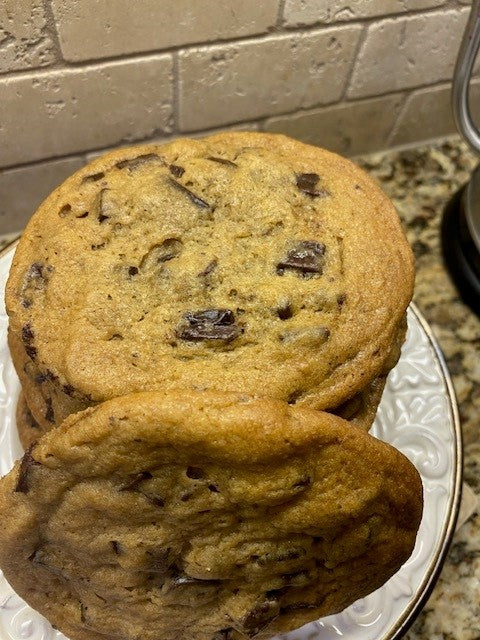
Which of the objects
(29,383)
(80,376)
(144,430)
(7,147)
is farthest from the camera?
(7,147)

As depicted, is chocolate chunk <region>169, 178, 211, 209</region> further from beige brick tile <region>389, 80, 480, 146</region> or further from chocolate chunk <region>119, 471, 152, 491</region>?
beige brick tile <region>389, 80, 480, 146</region>

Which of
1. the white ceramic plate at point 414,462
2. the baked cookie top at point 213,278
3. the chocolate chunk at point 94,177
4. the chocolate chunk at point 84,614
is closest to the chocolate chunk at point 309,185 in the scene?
the baked cookie top at point 213,278

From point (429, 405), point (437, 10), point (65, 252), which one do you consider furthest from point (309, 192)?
point (437, 10)

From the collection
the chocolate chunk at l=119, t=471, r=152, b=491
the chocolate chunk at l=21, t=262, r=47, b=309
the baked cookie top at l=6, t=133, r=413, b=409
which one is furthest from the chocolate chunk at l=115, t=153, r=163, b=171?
the chocolate chunk at l=119, t=471, r=152, b=491

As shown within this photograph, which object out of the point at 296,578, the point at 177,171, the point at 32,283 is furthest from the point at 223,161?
the point at 296,578

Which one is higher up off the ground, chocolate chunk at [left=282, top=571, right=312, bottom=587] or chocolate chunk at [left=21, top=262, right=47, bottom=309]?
chocolate chunk at [left=21, top=262, right=47, bottom=309]

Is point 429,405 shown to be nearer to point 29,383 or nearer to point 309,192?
point 309,192
